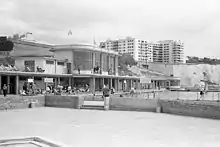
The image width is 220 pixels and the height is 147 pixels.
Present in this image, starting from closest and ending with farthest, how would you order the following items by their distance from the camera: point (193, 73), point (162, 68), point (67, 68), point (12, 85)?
point (12, 85) → point (67, 68) → point (162, 68) → point (193, 73)

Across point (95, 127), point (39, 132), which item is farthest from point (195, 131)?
point (39, 132)

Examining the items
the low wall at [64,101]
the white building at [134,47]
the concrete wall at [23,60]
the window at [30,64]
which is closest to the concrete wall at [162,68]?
the white building at [134,47]

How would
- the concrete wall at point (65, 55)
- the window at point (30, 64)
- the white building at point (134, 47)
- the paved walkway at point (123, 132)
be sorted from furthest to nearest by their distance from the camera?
1. the white building at point (134, 47)
2. the concrete wall at point (65, 55)
3. the window at point (30, 64)
4. the paved walkway at point (123, 132)

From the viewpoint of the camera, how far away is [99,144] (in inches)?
414

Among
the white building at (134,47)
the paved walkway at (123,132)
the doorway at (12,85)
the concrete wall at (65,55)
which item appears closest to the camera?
the paved walkway at (123,132)

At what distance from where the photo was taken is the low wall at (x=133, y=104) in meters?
22.0

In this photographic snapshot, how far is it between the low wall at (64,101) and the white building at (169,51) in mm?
144153

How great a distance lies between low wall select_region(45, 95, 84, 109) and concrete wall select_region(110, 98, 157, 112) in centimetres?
286

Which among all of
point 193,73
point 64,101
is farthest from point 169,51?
point 64,101

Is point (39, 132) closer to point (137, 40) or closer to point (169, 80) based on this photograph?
point (169, 80)

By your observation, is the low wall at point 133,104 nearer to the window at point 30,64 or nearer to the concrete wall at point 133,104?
the concrete wall at point 133,104

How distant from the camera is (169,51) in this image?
16738 centimetres

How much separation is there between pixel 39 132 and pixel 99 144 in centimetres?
369

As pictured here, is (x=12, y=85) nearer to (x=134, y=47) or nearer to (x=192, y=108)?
(x=192, y=108)
